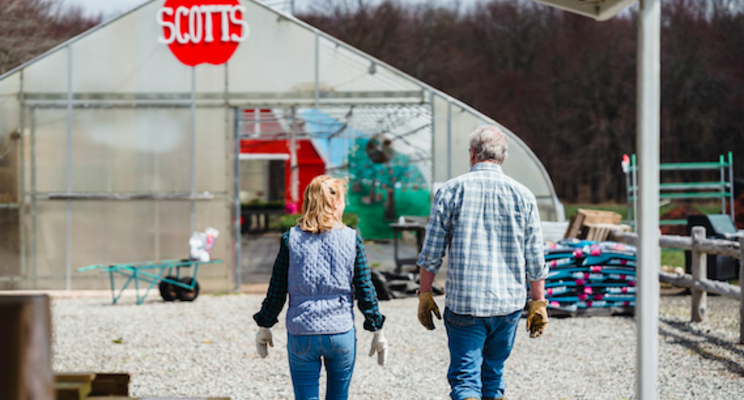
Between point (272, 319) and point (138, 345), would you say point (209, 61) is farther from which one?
point (272, 319)

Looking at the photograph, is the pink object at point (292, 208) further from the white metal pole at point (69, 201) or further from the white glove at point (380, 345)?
the white glove at point (380, 345)

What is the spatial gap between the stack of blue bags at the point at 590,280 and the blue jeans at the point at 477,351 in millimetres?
4690

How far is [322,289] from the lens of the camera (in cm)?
284

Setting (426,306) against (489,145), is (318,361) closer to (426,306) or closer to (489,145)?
(426,306)

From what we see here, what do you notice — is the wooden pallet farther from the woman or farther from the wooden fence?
the woman

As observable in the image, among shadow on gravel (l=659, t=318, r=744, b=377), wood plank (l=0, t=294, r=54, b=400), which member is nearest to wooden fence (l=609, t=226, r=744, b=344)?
shadow on gravel (l=659, t=318, r=744, b=377)

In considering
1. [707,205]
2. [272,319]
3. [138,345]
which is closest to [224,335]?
[138,345]

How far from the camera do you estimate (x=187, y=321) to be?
24.8 feet

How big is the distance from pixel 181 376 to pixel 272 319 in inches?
98.0

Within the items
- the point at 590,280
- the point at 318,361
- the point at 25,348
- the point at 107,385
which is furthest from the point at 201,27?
the point at 25,348

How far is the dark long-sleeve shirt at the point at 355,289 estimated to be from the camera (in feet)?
9.62

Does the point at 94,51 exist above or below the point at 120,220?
above

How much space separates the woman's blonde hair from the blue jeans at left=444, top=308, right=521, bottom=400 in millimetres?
641

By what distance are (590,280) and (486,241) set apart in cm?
503
